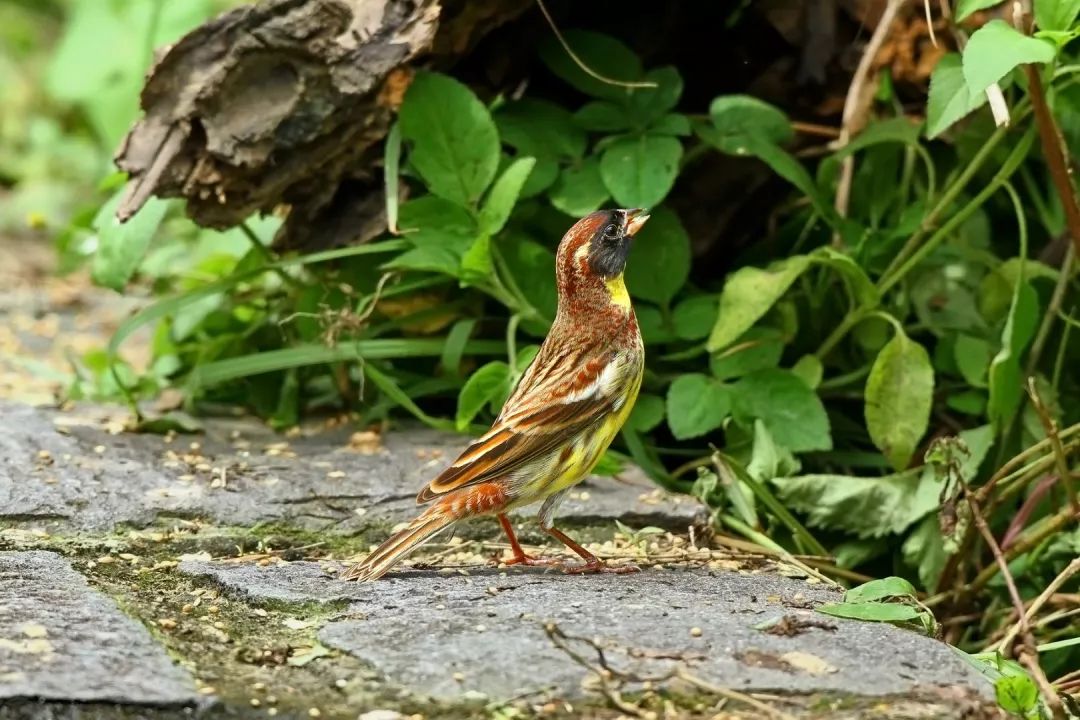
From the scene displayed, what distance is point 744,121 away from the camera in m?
4.69

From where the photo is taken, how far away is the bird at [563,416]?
350 centimetres

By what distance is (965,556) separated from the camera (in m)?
4.08

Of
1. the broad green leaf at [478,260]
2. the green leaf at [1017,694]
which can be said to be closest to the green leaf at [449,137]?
the broad green leaf at [478,260]

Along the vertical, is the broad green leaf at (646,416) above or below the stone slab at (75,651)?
below

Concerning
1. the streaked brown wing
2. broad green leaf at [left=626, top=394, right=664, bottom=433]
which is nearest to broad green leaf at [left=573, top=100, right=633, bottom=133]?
broad green leaf at [left=626, top=394, right=664, bottom=433]

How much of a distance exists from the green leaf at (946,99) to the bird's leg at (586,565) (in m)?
1.37

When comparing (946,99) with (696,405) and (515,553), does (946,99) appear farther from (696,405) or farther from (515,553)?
(515,553)

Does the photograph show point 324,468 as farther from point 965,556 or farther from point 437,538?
point 965,556

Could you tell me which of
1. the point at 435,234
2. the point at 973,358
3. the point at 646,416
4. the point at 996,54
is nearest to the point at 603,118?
the point at 435,234

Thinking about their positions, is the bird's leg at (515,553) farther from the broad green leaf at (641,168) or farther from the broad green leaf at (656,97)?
the broad green leaf at (656,97)

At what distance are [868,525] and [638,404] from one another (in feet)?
2.54

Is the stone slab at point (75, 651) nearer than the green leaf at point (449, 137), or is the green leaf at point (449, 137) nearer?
the stone slab at point (75, 651)

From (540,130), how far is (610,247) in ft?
3.07

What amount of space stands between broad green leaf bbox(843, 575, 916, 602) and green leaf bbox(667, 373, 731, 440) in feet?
3.54
